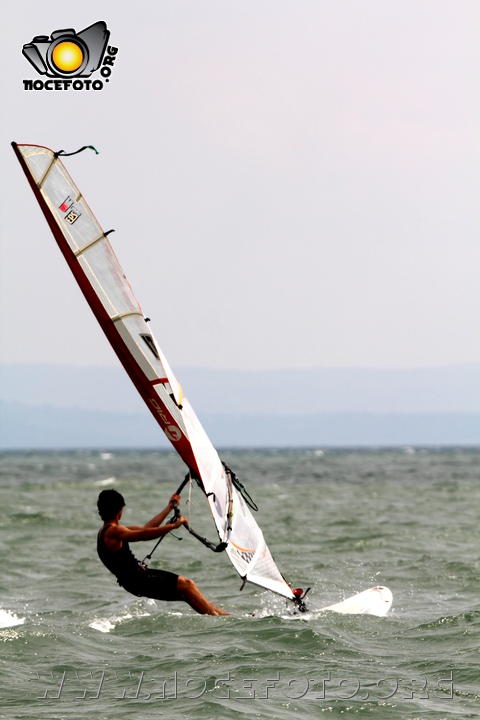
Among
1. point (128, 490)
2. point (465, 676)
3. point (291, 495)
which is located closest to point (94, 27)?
point (465, 676)

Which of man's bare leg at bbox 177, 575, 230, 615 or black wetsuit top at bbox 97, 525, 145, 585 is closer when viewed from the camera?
black wetsuit top at bbox 97, 525, 145, 585

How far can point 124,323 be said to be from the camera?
768 cm

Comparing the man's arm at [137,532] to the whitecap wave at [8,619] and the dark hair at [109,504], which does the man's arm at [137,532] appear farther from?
the whitecap wave at [8,619]

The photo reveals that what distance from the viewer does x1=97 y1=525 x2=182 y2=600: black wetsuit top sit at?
779 centimetres

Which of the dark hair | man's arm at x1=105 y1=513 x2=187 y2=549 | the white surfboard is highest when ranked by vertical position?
the dark hair

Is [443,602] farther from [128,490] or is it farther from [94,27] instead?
[128,490]

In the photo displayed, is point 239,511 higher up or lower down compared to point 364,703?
higher up

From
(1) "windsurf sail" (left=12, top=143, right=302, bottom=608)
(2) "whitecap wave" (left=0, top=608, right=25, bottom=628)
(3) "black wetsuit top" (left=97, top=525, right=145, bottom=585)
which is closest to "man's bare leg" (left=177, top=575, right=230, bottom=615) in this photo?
(3) "black wetsuit top" (left=97, top=525, right=145, bottom=585)

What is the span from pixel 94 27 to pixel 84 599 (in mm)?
8596

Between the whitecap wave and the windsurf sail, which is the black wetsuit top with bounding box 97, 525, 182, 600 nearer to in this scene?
the windsurf sail

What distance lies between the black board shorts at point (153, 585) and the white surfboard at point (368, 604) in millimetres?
1923

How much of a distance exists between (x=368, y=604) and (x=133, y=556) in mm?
2952

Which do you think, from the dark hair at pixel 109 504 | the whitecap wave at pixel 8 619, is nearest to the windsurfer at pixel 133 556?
the dark hair at pixel 109 504

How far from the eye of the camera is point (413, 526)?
17344 millimetres
